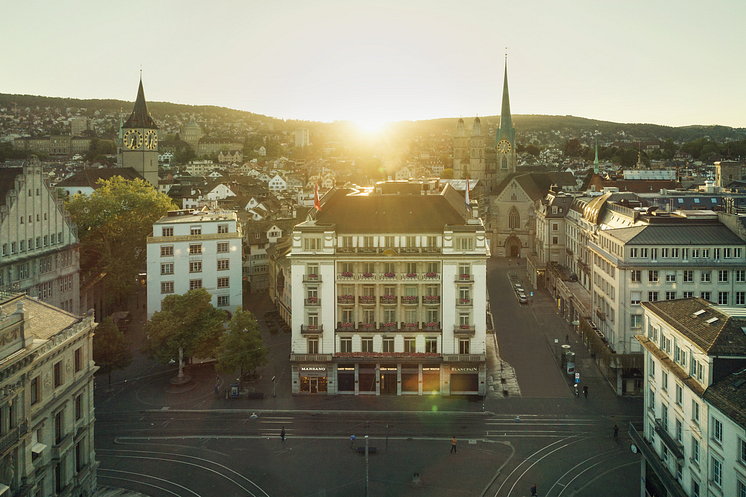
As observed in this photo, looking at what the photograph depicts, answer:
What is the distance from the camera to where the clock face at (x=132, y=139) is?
142500mm

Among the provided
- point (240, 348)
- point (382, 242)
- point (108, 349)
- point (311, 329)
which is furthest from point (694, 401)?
point (108, 349)

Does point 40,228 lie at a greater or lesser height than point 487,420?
greater

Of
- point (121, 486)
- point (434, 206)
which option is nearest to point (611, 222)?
point (434, 206)

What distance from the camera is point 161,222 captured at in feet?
217

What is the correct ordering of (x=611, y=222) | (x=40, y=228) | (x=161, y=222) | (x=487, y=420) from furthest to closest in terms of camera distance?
(x=611, y=222) < (x=161, y=222) < (x=40, y=228) < (x=487, y=420)

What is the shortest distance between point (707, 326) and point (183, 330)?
143 feet

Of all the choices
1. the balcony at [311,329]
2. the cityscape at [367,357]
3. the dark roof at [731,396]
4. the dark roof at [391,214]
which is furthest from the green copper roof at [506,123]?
the dark roof at [731,396]

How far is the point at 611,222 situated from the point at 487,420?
33378 mm

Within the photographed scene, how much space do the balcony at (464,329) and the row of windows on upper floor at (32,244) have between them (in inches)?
1583

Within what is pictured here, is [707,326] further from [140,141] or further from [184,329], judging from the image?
[140,141]

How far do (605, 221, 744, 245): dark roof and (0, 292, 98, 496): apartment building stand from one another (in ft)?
151

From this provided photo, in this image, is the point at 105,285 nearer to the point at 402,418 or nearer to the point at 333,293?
the point at 333,293

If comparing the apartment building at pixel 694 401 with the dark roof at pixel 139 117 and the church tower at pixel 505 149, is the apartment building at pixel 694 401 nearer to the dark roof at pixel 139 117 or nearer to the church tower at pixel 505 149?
the church tower at pixel 505 149

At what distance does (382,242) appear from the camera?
54.9 m
